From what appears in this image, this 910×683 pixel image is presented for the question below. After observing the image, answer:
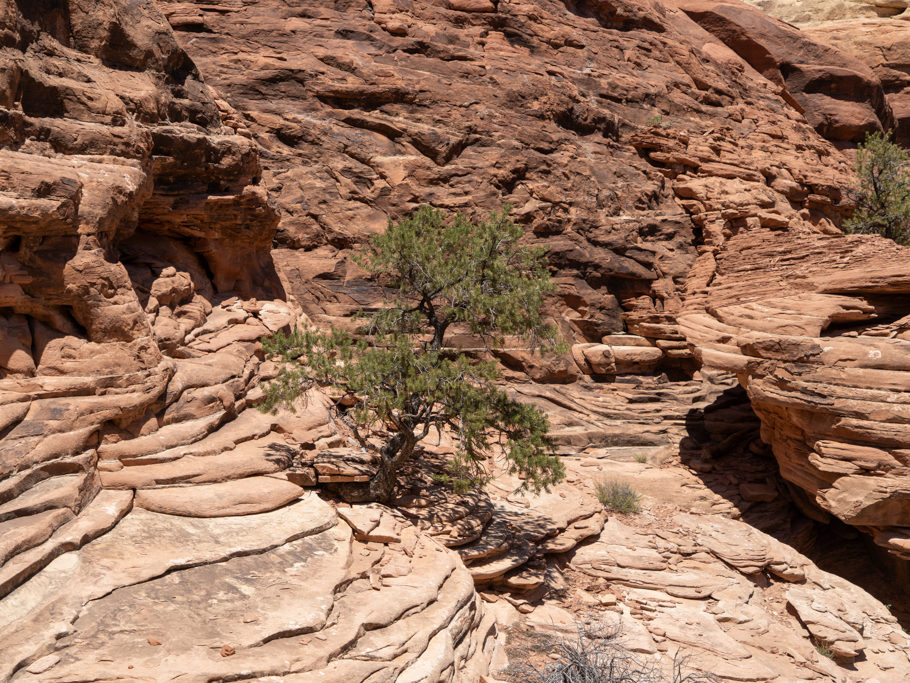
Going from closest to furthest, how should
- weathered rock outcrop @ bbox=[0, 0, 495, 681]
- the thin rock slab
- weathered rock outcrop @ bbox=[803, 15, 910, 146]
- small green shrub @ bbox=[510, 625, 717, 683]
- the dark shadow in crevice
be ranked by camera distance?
the thin rock slab
weathered rock outcrop @ bbox=[0, 0, 495, 681]
small green shrub @ bbox=[510, 625, 717, 683]
the dark shadow in crevice
weathered rock outcrop @ bbox=[803, 15, 910, 146]

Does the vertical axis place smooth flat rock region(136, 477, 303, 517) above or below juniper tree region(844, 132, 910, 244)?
below

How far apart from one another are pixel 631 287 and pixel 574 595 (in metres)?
9.96

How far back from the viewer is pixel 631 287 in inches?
703

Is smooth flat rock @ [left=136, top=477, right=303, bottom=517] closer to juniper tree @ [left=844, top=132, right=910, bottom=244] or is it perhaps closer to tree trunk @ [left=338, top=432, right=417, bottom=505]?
tree trunk @ [left=338, top=432, right=417, bottom=505]

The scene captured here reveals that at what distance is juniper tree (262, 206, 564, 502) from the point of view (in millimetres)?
9094

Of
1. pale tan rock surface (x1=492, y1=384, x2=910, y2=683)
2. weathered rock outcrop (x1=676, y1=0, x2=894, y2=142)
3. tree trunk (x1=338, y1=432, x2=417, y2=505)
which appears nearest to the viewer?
pale tan rock surface (x1=492, y1=384, x2=910, y2=683)

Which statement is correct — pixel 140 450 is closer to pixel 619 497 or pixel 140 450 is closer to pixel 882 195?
pixel 619 497

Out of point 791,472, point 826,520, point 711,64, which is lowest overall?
point 826,520

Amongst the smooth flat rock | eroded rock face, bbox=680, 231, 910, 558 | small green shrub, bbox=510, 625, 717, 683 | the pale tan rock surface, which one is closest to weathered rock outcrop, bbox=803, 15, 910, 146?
eroded rock face, bbox=680, 231, 910, 558

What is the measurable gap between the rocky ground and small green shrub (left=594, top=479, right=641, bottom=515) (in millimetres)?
372

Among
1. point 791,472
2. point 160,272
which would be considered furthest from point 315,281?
point 791,472

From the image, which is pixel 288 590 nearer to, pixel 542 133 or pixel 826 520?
pixel 826 520

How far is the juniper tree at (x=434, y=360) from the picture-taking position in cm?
909

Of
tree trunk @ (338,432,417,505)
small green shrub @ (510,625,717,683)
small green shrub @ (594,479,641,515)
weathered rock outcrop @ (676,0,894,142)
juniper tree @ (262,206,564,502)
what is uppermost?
weathered rock outcrop @ (676,0,894,142)
